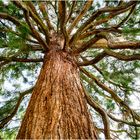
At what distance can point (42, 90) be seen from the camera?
2551 millimetres

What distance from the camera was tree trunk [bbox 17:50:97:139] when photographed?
6.31ft

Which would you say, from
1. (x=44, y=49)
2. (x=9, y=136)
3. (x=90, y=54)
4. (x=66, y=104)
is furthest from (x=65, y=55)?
(x=9, y=136)

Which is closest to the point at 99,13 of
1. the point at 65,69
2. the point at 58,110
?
the point at 65,69

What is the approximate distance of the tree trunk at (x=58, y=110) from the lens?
1.92 m

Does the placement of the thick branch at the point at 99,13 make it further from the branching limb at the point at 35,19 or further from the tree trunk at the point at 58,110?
the tree trunk at the point at 58,110

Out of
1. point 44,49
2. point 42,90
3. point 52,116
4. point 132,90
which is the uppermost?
point 44,49

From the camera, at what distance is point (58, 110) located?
2.14 m

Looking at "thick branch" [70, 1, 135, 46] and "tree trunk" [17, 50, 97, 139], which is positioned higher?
"thick branch" [70, 1, 135, 46]

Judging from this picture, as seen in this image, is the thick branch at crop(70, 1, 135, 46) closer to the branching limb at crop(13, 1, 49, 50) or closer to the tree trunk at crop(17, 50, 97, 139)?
the branching limb at crop(13, 1, 49, 50)

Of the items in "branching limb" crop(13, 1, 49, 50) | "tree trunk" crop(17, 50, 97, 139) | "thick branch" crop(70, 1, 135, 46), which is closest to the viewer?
"tree trunk" crop(17, 50, 97, 139)

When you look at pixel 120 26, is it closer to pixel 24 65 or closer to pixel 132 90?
pixel 132 90

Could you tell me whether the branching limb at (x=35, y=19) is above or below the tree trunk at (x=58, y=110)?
above

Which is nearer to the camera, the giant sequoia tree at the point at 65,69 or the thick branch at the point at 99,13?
the giant sequoia tree at the point at 65,69

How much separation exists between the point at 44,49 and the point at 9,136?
173cm
